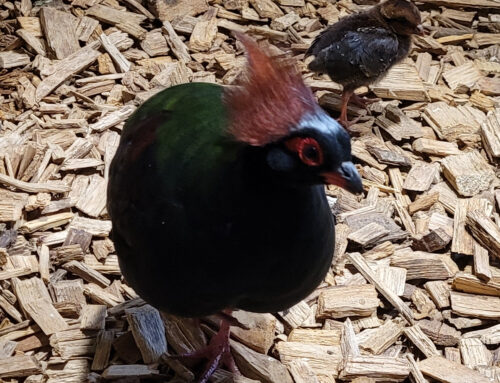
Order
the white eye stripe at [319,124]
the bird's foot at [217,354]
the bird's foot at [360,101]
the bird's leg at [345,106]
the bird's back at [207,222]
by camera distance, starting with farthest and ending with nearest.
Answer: the bird's foot at [360,101]
the bird's leg at [345,106]
the bird's foot at [217,354]
the bird's back at [207,222]
the white eye stripe at [319,124]

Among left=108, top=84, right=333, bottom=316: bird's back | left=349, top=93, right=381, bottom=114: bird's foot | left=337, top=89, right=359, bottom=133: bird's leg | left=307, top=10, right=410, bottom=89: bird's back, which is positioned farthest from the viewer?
left=349, top=93, right=381, bottom=114: bird's foot

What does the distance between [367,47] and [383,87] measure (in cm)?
36

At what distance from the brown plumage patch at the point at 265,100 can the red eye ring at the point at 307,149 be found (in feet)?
0.11

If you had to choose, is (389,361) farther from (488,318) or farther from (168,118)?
(168,118)

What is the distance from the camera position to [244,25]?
467 cm

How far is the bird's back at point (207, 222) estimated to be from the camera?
6.44 ft

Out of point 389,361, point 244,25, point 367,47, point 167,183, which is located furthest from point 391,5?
point 167,183

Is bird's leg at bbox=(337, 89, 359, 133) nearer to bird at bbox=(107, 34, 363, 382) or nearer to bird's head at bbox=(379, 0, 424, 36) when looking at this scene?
bird's head at bbox=(379, 0, 424, 36)

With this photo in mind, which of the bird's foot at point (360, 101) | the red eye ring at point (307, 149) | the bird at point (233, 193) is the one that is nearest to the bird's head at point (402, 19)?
the bird's foot at point (360, 101)

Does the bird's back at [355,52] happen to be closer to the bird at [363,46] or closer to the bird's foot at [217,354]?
the bird at [363,46]

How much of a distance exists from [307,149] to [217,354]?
1.27 metres

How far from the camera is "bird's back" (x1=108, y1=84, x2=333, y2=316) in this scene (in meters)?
1.96

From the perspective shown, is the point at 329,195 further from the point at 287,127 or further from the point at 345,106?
the point at 287,127

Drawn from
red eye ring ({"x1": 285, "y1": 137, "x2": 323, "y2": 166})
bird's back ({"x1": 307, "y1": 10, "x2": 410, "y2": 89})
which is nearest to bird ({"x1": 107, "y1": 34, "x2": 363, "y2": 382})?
red eye ring ({"x1": 285, "y1": 137, "x2": 323, "y2": 166})
